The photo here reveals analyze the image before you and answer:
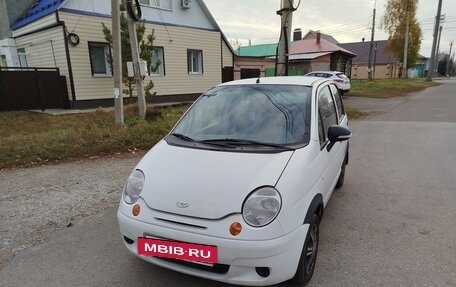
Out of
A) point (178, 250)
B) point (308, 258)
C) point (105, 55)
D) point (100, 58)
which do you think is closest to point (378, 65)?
point (105, 55)

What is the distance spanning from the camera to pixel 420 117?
11.9 m

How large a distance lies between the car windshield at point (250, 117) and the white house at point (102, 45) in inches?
466

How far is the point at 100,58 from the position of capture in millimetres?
14672

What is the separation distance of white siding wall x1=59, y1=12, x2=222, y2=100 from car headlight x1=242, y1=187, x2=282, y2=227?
1341 centimetres

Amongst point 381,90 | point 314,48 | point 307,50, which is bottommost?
point 381,90

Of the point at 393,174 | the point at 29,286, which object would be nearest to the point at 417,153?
the point at 393,174

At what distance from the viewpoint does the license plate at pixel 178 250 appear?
2.24 metres

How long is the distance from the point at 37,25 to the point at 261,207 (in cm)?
1578

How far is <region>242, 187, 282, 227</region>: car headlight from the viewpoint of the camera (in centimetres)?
228

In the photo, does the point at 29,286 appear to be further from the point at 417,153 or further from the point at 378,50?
the point at 378,50

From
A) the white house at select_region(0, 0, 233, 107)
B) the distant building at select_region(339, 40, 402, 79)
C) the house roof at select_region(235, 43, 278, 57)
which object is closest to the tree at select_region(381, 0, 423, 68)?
the distant building at select_region(339, 40, 402, 79)

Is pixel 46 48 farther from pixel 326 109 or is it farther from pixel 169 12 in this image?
pixel 326 109

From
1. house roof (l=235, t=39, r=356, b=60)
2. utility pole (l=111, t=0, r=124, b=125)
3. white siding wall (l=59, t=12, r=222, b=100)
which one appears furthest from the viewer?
house roof (l=235, t=39, r=356, b=60)

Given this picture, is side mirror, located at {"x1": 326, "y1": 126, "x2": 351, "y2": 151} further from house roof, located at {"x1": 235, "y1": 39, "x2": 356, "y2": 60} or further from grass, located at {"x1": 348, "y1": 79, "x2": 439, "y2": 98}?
house roof, located at {"x1": 235, "y1": 39, "x2": 356, "y2": 60}
